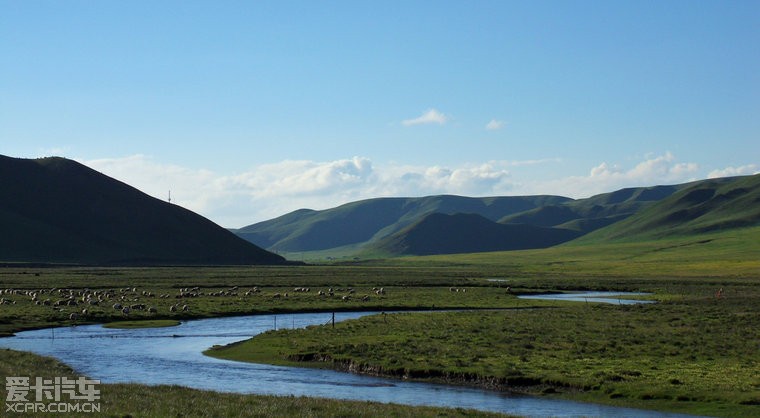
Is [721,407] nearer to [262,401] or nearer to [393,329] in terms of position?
[262,401]

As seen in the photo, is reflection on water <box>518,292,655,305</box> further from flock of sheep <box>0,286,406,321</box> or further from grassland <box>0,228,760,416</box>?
flock of sheep <box>0,286,406,321</box>

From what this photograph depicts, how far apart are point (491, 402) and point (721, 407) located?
983 centimetres

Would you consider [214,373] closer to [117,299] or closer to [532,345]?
[532,345]

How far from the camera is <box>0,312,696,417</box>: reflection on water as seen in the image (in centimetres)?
3719

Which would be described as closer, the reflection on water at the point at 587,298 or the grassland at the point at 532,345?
the grassland at the point at 532,345

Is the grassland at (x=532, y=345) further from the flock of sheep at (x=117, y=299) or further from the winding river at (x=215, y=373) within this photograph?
the winding river at (x=215, y=373)

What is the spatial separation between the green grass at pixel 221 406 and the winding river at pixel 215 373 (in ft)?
14.0

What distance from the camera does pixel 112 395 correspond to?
32.7 metres

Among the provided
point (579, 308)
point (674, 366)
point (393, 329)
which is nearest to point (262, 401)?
point (674, 366)
